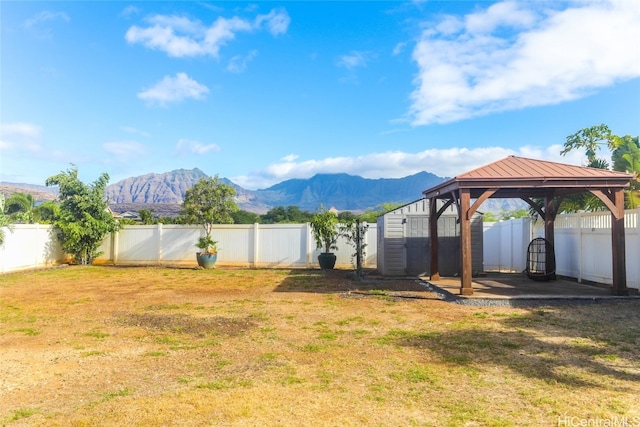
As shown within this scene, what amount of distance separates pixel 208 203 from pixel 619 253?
46.4 ft

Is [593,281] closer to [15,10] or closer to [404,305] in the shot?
[404,305]

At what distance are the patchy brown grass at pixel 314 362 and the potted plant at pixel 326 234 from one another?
7.27 meters

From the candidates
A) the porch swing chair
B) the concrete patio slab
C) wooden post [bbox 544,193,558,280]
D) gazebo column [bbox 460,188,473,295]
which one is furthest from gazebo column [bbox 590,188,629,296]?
wooden post [bbox 544,193,558,280]

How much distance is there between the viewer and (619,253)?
9094 millimetres

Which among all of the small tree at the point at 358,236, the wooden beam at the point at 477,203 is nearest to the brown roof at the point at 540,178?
the wooden beam at the point at 477,203

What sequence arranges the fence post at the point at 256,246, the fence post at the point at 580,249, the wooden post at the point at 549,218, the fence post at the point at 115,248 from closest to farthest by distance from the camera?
the fence post at the point at 580,249 → the wooden post at the point at 549,218 → the fence post at the point at 256,246 → the fence post at the point at 115,248

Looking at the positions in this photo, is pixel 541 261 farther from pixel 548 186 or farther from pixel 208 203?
pixel 208 203

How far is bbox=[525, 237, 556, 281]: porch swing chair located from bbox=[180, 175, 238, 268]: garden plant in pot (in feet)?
37.2

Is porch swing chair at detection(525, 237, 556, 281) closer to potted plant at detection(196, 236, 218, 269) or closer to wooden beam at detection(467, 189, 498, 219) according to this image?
wooden beam at detection(467, 189, 498, 219)

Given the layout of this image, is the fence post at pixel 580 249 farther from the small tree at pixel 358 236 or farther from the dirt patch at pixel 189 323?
the dirt patch at pixel 189 323

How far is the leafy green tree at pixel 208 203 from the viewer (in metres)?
17.7

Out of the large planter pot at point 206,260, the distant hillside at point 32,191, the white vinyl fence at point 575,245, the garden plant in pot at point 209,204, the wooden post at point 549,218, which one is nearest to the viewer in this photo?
the white vinyl fence at point 575,245

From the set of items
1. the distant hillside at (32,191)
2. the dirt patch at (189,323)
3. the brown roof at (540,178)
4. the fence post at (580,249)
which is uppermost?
the distant hillside at (32,191)

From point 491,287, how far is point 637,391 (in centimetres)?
670
